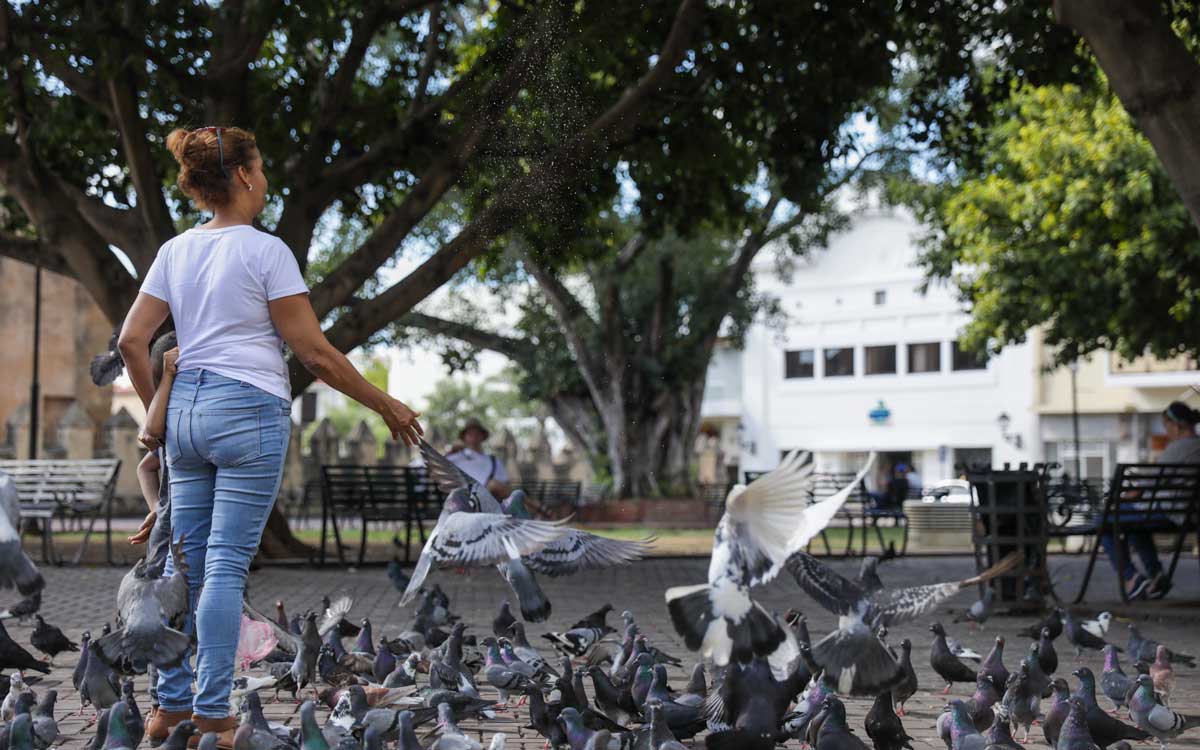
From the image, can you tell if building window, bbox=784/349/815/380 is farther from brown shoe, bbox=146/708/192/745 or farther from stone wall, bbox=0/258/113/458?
brown shoe, bbox=146/708/192/745

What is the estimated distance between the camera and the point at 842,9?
46.0ft

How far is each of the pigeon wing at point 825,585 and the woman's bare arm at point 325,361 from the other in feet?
5.00

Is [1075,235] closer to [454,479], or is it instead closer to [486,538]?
[454,479]

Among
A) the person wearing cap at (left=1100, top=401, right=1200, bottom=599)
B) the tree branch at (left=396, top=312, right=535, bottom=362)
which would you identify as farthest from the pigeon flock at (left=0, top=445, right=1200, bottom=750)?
the tree branch at (left=396, top=312, right=535, bottom=362)

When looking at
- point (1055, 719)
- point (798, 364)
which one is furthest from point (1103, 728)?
point (798, 364)

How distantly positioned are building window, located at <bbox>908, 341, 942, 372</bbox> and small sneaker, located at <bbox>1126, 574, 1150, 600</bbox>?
4520cm

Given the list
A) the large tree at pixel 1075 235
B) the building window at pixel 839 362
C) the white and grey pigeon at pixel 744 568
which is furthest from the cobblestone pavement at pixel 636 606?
the building window at pixel 839 362

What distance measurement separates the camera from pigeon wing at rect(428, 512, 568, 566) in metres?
5.17

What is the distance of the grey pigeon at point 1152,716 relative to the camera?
4980mm

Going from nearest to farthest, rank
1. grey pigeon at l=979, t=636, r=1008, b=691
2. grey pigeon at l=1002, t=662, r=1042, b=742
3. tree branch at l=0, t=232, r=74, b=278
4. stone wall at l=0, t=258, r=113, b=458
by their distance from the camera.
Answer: grey pigeon at l=1002, t=662, r=1042, b=742, grey pigeon at l=979, t=636, r=1008, b=691, tree branch at l=0, t=232, r=74, b=278, stone wall at l=0, t=258, r=113, b=458

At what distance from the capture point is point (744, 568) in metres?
4.32

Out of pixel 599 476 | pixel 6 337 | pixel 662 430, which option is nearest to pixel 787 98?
pixel 662 430

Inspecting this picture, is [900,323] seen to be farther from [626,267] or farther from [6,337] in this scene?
[6,337]

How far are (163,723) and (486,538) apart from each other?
1380 mm
